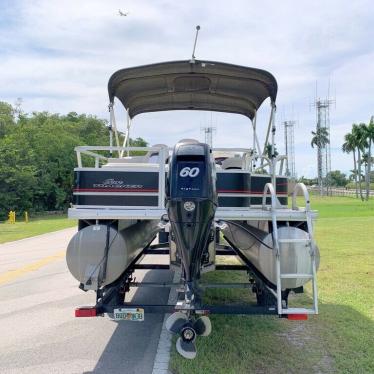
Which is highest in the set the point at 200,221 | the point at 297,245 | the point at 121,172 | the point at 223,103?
the point at 223,103

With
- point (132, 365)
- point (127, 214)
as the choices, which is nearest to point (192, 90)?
point (127, 214)

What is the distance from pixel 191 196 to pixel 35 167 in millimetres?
36257

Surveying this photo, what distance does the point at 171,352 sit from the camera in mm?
4539

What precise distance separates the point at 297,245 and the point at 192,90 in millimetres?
3558

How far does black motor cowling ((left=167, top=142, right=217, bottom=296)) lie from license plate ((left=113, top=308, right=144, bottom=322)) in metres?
0.73

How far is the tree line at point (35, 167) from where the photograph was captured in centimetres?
3512

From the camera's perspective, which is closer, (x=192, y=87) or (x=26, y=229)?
(x=192, y=87)

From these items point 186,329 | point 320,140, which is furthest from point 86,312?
point 320,140

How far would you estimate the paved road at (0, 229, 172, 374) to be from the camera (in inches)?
169

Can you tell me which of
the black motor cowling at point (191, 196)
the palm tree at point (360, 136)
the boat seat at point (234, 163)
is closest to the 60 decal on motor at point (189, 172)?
the black motor cowling at point (191, 196)

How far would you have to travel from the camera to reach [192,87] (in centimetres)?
664

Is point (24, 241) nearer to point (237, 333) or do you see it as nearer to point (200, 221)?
point (237, 333)

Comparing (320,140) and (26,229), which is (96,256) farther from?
(320,140)

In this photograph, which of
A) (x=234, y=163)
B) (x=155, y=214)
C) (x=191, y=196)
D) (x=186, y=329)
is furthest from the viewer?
(x=234, y=163)
